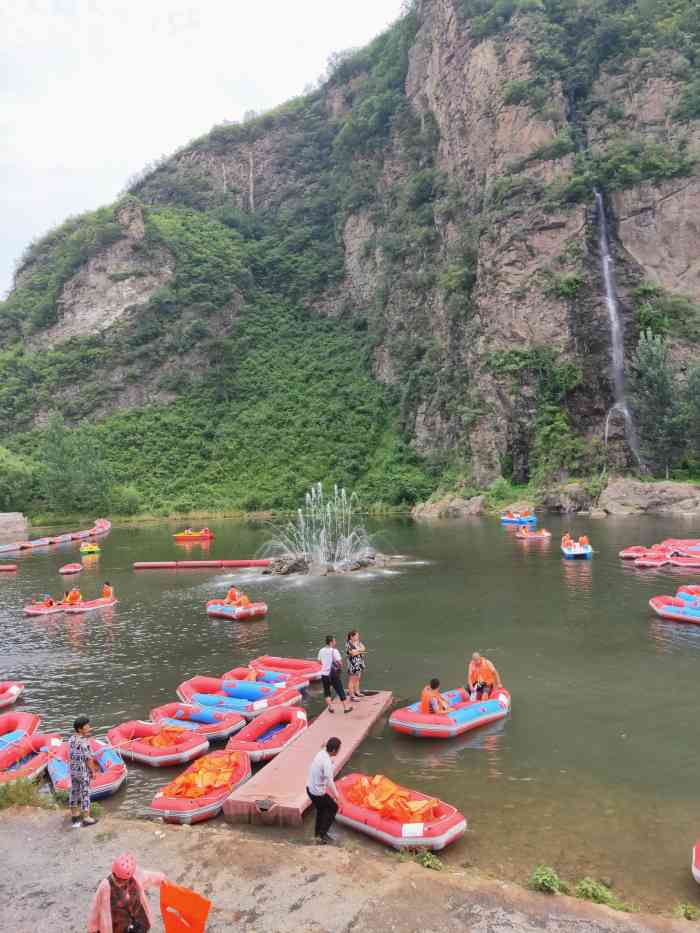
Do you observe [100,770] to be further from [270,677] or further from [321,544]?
[321,544]

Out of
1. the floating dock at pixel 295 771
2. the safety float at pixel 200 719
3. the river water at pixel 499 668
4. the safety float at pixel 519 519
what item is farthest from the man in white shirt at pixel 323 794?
the safety float at pixel 519 519

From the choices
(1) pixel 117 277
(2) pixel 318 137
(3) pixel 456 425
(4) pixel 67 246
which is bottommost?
(3) pixel 456 425

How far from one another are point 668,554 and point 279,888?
27.0 meters

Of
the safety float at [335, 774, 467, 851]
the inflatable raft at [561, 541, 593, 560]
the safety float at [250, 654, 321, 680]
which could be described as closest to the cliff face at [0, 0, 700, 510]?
the inflatable raft at [561, 541, 593, 560]

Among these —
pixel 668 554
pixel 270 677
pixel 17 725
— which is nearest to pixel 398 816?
pixel 270 677

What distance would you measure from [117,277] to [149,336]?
10040 millimetres

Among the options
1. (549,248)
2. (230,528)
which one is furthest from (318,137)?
(230,528)

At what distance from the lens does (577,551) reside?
1251 inches

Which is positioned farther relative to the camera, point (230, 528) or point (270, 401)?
point (270, 401)

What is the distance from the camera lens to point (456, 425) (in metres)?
68.8

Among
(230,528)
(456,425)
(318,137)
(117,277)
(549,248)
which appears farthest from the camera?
(318,137)

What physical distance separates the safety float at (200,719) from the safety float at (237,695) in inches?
14.8

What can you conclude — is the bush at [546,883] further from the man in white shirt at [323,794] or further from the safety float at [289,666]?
the safety float at [289,666]

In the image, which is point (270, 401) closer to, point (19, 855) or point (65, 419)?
point (65, 419)
